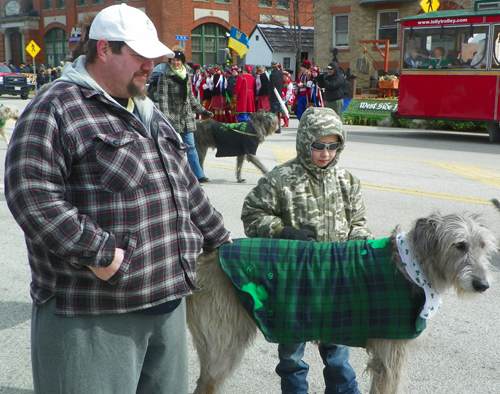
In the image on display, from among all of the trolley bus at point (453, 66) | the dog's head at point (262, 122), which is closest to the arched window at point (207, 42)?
the trolley bus at point (453, 66)

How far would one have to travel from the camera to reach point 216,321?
259 cm

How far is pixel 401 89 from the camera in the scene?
1634cm

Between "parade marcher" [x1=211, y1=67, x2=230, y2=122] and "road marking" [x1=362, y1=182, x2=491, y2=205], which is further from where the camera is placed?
"parade marcher" [x1=211, y1=67, x2=230, y2=122]

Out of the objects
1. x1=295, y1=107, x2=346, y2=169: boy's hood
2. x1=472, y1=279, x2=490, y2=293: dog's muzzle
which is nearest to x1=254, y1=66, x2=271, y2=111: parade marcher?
x1=295, y1=107, x2=346, y2=169: boy's hood

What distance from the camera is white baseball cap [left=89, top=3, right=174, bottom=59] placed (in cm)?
189

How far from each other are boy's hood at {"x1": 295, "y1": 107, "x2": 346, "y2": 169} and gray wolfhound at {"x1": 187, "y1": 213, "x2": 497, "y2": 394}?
22.6 inches

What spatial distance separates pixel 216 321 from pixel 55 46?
168 ft

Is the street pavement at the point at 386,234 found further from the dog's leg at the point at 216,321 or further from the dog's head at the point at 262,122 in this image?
the dog's head at the point at 262,122

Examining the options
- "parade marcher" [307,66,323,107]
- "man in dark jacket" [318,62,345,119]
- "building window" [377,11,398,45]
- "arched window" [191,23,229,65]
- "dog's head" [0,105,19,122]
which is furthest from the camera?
"arched window" [191,23,229,65]

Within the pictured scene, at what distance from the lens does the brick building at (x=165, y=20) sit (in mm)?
40094

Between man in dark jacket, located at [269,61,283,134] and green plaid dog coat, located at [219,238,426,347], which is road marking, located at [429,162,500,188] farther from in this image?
green plaid dog coat, located at [219,238,426,347]

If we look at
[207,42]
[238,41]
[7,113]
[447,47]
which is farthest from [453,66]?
[207,42]

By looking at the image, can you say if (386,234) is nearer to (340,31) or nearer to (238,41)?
(238,41)

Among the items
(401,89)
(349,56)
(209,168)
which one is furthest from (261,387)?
(349,56)
